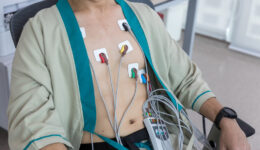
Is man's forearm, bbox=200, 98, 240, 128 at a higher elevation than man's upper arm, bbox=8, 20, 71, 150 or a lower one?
lower

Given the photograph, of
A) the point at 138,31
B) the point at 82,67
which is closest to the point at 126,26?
the point at 138,31

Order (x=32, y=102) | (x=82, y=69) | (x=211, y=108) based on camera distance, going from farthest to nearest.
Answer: (x=211, y=108)
(x=82, y=69)
(x=32, y=102)

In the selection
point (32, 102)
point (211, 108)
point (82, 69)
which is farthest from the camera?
point (211, 108)

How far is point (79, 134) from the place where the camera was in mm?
1294

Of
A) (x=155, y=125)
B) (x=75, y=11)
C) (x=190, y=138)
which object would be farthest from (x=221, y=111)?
(x=75, y=11)

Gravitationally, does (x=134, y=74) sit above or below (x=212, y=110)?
above

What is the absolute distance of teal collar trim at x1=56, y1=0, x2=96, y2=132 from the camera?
129 cm

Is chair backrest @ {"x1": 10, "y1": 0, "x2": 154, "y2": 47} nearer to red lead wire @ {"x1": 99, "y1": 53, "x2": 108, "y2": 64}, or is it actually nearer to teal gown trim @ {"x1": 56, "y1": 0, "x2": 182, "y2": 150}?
teal gown trim @ {"x1": 56, "y1": 0, "x2": 182, "y2": 150}

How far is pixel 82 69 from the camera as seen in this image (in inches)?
50.6

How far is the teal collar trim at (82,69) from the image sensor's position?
1.29 metres

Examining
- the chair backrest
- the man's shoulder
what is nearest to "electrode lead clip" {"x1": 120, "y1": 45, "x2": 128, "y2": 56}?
the man's shoulder

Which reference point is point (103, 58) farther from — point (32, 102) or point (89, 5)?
point (32, 102)

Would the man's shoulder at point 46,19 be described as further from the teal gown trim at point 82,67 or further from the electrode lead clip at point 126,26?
the electrode lead clip at point 126,26

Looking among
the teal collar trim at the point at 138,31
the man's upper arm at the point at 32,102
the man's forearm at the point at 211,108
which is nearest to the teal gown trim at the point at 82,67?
the man's upper arm at the point at 32,102
